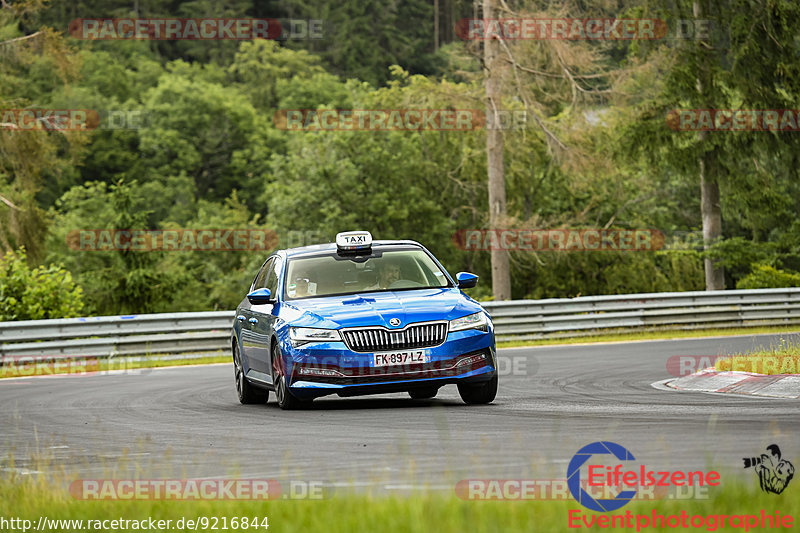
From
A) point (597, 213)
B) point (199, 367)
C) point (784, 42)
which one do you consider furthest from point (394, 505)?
point (597, 213)

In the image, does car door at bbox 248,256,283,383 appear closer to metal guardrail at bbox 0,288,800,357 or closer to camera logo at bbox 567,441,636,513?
camera logo at bbox 567,441,636,513

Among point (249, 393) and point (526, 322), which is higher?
point (249, 393)

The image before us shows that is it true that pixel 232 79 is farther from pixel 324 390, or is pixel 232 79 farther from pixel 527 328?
pixel 324 390

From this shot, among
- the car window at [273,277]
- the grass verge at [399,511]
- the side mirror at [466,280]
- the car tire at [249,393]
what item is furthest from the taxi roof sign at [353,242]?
the grass verge at [399,511]

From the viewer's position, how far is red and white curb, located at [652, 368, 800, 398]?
12680 millimetres

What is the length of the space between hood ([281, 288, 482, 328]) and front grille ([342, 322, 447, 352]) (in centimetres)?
7

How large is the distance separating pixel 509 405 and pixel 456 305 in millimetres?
1131

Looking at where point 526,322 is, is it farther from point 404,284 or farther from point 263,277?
point 404,284

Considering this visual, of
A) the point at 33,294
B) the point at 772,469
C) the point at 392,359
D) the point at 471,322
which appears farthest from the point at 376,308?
the point at 33,294

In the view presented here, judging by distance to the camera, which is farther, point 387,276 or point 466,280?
point 387,276

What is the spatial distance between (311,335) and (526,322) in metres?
16.2

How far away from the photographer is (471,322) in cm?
1241

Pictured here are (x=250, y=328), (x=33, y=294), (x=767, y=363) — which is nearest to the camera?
(x=250, y=328)

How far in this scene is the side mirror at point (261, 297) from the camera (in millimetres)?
13391
